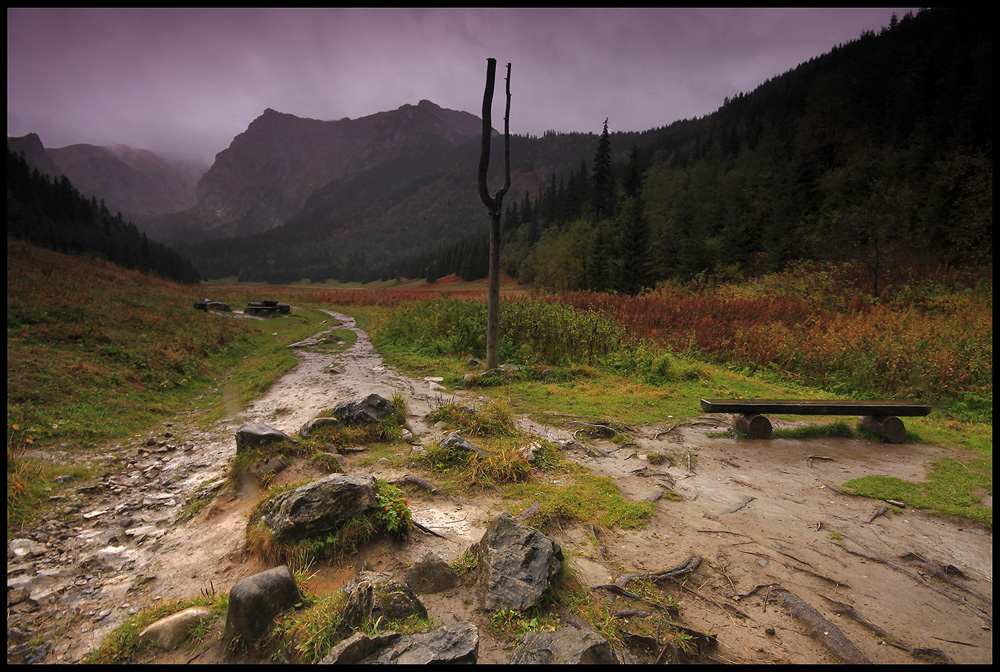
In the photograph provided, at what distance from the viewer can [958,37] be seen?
48062 millimetres

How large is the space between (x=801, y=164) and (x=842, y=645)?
148ft

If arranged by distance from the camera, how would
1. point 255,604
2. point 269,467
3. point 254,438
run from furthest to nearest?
point 254,438 → point 269,467 → point 255,604

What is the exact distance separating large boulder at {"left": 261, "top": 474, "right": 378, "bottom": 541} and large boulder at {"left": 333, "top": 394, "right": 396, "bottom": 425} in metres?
2.28

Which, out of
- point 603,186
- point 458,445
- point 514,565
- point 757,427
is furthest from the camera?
point 603,186

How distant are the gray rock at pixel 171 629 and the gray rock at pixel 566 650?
7.29 feet

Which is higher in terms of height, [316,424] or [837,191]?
[837,191]

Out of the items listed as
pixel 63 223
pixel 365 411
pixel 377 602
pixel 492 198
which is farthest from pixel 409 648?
pixel 63 223

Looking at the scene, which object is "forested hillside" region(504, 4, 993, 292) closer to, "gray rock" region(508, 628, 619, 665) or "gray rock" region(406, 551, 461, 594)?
"gray rock" region(508, 628, 619, 665)

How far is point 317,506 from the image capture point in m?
3.75

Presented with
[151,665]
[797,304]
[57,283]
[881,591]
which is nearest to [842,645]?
[881,591]

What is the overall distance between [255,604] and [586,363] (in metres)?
8.70

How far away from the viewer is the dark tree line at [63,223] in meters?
42.8

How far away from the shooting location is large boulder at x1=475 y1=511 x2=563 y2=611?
120 inches

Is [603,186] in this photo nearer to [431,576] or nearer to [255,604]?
[431,576]
